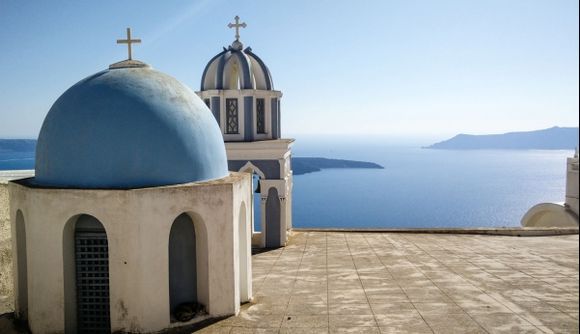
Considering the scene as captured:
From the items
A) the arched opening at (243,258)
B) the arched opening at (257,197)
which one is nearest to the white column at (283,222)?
the arched opening at (257,197)

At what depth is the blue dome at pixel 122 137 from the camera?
7562mm

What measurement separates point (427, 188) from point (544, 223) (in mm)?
111855

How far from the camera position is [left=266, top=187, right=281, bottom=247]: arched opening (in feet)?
54.4

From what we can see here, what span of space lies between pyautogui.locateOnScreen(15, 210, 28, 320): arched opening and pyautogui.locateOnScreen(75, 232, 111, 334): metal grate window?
1353mm

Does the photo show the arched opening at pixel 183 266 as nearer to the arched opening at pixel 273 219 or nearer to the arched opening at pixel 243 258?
the arched opening at pixel 243 258

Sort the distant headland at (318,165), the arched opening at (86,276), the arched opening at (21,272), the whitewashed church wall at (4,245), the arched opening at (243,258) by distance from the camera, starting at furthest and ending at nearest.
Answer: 1. the distant headland at (318,165)
2. the whitewashed church wall at (4,245)
3. the arched opening at (243,258)
4. the arched opening at (21,272)
5. the arched opening at (86,276)

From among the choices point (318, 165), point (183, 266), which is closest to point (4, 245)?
point (183, 266)

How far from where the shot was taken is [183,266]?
26.9 feet

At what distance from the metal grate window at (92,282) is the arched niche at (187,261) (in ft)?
3.48

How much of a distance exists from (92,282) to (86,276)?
5.6 inches

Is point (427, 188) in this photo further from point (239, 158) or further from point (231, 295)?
point (231, 295)

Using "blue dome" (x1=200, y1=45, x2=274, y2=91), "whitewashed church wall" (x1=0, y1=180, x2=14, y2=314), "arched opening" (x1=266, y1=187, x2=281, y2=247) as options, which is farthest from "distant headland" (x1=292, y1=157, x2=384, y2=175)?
"whitewashed church wall" (x1=0, y1=180, x2=14, y2=314)

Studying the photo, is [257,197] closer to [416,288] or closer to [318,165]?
[416,288]

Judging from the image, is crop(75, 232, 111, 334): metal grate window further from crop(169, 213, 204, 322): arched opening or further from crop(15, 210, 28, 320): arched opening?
crop(15, 210, 28, 320): arched opening
